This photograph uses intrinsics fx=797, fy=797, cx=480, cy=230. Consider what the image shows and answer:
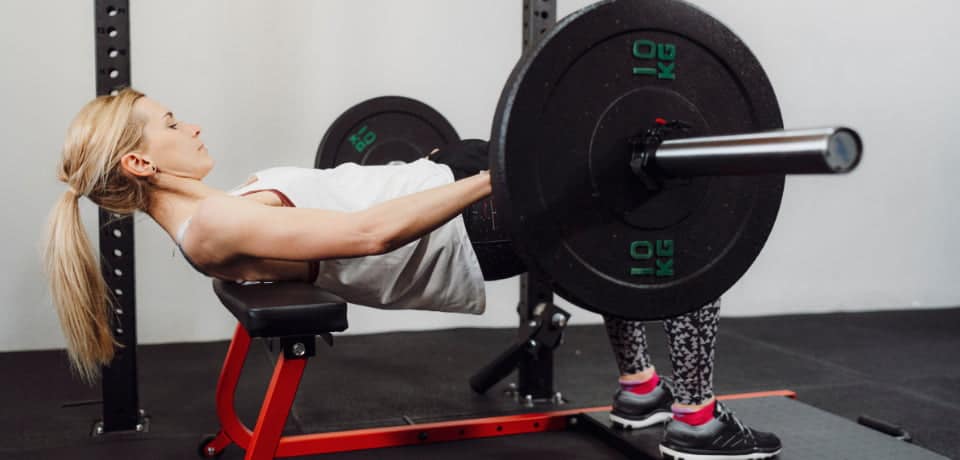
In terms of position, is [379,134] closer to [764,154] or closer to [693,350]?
[693,350]

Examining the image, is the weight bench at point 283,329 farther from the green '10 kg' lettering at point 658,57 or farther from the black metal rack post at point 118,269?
the black metal rack post at point 118,269

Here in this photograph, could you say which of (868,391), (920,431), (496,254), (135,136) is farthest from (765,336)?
(135,136)

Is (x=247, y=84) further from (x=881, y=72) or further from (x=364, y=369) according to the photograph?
(x=881, y=72)

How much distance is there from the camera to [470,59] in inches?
142

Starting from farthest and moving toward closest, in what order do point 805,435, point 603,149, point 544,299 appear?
point 544,299
point 805,435
point 603,149

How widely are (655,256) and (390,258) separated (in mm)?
608

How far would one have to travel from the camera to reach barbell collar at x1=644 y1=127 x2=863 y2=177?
0.86 m

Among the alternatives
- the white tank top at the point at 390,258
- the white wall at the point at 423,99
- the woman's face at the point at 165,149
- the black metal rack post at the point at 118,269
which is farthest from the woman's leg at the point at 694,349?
the white wall at the point at 423,99

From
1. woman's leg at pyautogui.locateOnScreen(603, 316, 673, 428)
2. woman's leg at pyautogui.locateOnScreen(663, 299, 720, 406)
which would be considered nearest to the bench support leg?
woman's leg at pyautogui.locateOnScreen(663, 299, 720, 406)

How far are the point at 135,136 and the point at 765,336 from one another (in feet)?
9.60

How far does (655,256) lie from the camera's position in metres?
1.19

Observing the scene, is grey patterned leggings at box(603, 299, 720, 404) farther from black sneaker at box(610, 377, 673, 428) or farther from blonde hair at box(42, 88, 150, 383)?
blonde hair at box(42, 88, 150, 383)

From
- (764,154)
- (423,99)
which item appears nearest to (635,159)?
(764,154)

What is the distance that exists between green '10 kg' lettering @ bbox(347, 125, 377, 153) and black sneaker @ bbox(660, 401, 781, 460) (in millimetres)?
1375
